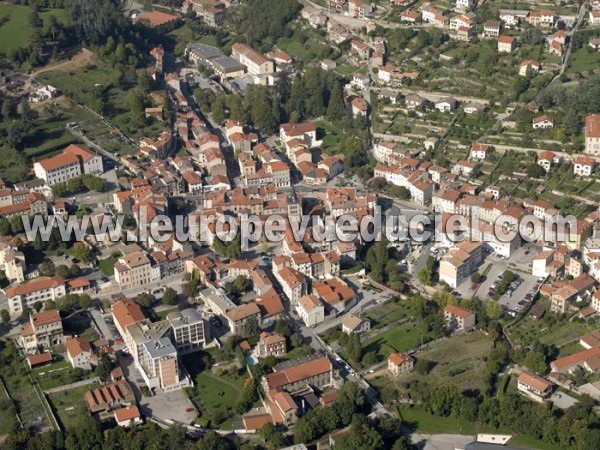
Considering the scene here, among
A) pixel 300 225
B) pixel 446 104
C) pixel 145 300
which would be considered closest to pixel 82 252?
pixel 145 300

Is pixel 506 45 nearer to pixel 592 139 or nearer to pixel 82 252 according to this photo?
pixel 592 139

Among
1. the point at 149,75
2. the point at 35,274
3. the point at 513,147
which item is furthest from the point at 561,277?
the point at 149,75

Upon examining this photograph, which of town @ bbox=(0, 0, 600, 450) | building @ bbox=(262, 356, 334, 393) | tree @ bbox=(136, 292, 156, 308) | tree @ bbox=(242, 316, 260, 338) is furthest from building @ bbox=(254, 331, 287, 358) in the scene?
tree @ bbox=(136, 292, 156, 308)

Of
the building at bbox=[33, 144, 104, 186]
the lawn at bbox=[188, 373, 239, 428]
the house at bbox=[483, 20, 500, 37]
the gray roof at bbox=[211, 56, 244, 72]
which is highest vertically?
the house at bbox=[483, 20, 500, 37]

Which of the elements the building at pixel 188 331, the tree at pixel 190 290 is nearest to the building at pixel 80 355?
the building at pixel 188 331

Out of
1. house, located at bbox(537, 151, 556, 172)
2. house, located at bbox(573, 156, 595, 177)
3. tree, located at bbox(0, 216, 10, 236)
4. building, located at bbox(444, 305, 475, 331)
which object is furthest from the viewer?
house, located at bbox(537, 151, 556, 172)

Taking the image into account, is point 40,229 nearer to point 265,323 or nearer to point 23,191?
point 23,191

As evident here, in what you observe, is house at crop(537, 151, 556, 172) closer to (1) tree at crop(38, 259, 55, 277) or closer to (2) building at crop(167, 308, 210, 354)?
(2) building at crop(167, 308, 210, 354)

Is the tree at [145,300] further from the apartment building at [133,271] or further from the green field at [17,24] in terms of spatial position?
the green field at [17,24]
